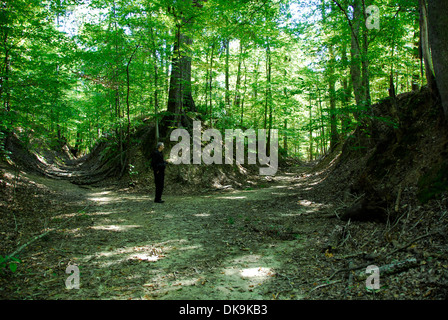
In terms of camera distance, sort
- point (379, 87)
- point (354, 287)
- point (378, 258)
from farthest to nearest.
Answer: point (379, 87)
point (378, 258)
point (354, 287)

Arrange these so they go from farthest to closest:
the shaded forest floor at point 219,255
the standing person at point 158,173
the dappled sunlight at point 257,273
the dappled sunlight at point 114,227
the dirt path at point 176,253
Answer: the standing person at point 158,173, the dappled sunlight at point 114,227, the dappled sunlight at point 257,273, the dirt path at point 176,253, the shaded forest floor at point 219,255

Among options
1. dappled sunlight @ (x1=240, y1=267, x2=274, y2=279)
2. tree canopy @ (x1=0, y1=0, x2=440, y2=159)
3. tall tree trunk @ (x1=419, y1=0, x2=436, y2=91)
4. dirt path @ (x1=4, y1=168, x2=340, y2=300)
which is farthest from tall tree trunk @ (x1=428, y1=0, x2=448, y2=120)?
dappled sunlight @ (x1=240, y1=267, x2=274, y2=279)

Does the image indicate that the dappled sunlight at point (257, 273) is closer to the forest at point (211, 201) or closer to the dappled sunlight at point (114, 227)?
the forest at point (211, 201)

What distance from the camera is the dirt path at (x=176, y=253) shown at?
3.17 metres

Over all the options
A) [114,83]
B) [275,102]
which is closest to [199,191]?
[114,83]

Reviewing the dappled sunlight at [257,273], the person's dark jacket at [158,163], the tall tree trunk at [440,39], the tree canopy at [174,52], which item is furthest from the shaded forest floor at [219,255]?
the tree canopy at [174,52]

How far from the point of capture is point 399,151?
620 centimetres

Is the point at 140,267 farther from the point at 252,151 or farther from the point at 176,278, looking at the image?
the point at 252,151

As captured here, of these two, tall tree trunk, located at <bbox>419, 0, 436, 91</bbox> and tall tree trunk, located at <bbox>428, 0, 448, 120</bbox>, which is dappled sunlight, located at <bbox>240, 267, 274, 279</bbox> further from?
tall tree trunk, located at <bbox>419, 0, 436, 91</bbox>

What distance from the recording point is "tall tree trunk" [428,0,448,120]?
4484 millimetres

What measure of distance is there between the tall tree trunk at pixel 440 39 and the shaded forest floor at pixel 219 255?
239 centimetres

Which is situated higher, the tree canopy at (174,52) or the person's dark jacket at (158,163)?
the tree canopy at (174,52)

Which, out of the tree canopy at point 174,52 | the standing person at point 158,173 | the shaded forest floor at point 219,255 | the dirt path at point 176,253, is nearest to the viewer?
the shaded forest floor at point 219,255

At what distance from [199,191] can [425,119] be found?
27.1 feet
